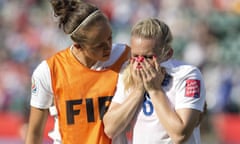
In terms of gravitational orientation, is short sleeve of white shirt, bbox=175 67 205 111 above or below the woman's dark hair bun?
below

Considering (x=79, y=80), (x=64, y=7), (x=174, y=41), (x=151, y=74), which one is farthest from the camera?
(x=174, y=41)

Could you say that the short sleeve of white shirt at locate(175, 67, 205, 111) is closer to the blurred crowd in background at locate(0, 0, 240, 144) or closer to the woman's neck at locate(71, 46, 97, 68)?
the woman's neck at locate(71, 46, 97, 68)

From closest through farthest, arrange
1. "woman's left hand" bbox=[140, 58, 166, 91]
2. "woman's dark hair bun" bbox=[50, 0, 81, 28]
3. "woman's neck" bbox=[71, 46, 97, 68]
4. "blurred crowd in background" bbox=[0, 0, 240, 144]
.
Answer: "woman's left hand" bbox=[140, 58, 166, 91]
"woman's dark hair bun" bbox=[50, 0, 81, 28]
"woman's neck" bbox=[71, 46, 97, 68]
"blurred crowd in background" bbox=[0, 0, 240, 144]

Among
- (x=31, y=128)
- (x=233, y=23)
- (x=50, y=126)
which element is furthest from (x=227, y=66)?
(x=31, y=128)

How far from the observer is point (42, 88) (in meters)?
4.63

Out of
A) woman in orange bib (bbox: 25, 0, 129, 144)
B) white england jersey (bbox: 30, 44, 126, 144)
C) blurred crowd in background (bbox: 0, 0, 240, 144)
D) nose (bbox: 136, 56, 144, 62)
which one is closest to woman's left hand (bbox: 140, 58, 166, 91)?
nose (bbox: 136, 56, 144, 62)

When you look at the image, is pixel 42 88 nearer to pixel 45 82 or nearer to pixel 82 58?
pixel 45 82

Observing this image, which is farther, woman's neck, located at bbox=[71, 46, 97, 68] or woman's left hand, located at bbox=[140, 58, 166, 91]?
woman's neck, located at bbox=[71, 46, 97, 68]

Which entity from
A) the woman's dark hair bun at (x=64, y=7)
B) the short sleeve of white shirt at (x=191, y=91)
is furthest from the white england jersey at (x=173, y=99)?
the woman's dark hair bun at (x=64, y=7)

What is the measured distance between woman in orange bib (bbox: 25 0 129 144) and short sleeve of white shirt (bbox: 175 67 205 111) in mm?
545

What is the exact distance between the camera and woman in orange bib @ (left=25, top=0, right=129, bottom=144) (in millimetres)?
4434

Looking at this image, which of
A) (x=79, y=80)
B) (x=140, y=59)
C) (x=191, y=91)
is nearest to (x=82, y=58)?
(x=79, y=80)

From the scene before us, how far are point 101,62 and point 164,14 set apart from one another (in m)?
8.61

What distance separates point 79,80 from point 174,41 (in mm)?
7987
